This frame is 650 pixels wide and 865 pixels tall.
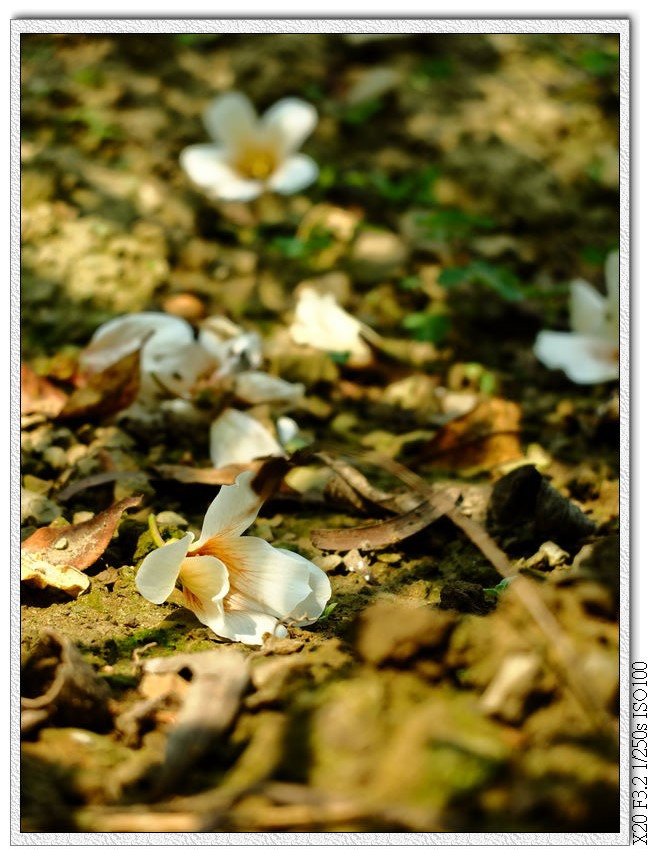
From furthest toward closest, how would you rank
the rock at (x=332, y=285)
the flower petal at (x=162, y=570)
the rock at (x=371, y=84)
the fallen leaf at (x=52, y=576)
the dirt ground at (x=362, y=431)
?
the rock at (x=371, y=84) → the rock at (x=332, y=285) → the fallen leaf at (x=52, y=576) → the flower petal at (x=162, y=570) → the dirt ground at (x=362, y=431)

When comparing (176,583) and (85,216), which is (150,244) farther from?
(176,583)

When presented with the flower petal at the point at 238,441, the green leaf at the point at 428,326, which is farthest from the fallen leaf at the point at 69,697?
the green leaf at the point at 428,326

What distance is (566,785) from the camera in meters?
0.88

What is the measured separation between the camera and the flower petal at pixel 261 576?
126 centimetres

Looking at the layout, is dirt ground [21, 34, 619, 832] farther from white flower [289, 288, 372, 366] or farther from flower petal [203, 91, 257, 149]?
flower petal [203, 91, 257, 149]

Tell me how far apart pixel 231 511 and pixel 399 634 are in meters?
0.34

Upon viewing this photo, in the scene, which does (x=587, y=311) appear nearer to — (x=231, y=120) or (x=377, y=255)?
(x=377, y=255)

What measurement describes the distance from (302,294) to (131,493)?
0.90 metres

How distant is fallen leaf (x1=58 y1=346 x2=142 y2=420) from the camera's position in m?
1.83

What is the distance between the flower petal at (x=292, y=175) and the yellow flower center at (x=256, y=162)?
3 cm

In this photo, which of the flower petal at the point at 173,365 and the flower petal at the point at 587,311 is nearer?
the flower petal at the point at 173,365

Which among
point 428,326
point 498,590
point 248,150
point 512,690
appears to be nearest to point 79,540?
point 498,590

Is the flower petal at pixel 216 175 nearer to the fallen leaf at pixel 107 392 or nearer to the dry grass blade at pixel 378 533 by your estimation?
the fallen leaf at pixel 107 392

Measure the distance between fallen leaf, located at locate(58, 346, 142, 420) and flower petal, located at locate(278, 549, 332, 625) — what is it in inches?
27.0
